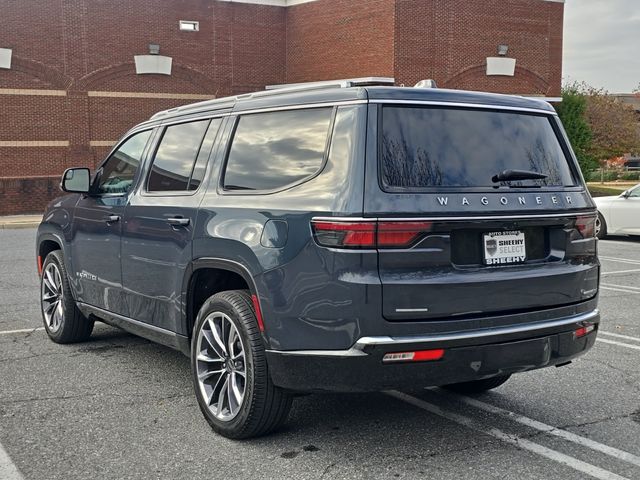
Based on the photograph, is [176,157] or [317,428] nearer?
[317,428]

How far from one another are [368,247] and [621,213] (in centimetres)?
1486

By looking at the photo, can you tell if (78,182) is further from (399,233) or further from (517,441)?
(517,441)

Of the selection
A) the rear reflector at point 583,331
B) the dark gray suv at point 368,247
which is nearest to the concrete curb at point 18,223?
the dark gray suv at point 368,247

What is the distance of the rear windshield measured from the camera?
403 centimetres

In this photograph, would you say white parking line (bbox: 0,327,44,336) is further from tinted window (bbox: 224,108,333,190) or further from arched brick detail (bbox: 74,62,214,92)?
arched brick detail (bbox: 74,62,214,92)

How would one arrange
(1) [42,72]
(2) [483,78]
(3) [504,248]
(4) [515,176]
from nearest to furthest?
(3) [504,248] → (4) [515,176] → (1) [42,72] → (2) [483,78]

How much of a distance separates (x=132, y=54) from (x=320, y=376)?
25860 mm

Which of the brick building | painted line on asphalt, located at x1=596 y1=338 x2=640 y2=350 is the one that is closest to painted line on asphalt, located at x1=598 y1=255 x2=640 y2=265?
painted line on asphalt, located at x1=596 y1=338 x2=640 y2=350

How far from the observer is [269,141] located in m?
4.58

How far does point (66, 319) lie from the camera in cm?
677

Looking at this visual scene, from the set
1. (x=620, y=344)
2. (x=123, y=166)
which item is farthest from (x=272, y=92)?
(x=620, y=344)

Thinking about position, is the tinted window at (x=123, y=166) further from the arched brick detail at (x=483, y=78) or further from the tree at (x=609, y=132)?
the tree at (x=609, y=132)

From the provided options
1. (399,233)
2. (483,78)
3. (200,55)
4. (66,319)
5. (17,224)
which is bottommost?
(17,224)

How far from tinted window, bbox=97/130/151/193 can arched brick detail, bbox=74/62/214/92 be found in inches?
878
